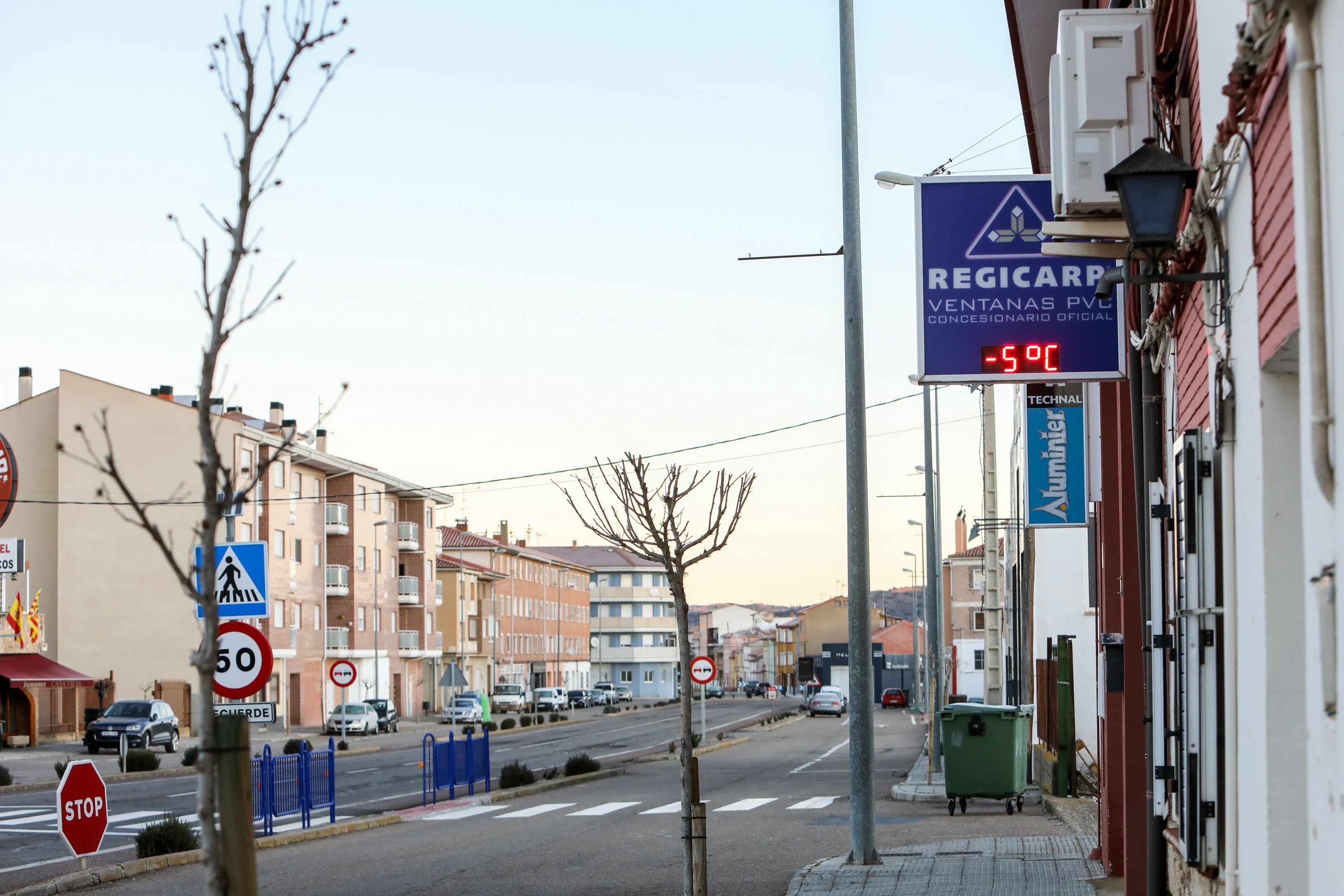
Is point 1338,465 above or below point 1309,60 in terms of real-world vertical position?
below

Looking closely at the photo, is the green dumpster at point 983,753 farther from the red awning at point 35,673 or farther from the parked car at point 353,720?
the parked car at point 353,720

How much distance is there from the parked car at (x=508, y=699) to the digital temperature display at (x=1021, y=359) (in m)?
73.6

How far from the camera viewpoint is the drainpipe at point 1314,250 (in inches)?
164

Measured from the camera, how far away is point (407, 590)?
80375 mm

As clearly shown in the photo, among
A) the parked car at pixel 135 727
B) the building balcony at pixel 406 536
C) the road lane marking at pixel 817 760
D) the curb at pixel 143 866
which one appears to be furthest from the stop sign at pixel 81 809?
the building balcony at pixel 406 536

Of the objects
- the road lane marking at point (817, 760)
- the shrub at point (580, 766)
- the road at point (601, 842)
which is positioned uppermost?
the road at point (601, 842)

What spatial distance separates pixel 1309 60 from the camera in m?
4.22

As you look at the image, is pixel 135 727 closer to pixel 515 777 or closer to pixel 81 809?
pixel 515 777

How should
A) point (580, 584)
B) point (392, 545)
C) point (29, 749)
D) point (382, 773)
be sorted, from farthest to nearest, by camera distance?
1. point (580, 584)
2. point (392, 545)
3. point (29, 749)
4. point (382, 773)

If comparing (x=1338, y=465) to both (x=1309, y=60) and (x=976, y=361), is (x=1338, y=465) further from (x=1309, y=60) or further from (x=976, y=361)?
(x=976, y=361)

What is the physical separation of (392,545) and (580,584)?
160ft

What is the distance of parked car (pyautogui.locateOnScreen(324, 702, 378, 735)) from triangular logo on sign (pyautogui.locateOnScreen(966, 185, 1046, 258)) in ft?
153

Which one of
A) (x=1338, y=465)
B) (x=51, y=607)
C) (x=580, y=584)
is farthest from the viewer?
(x=580, y=584)

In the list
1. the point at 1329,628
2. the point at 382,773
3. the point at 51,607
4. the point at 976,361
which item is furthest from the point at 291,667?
the point at 1329,628
